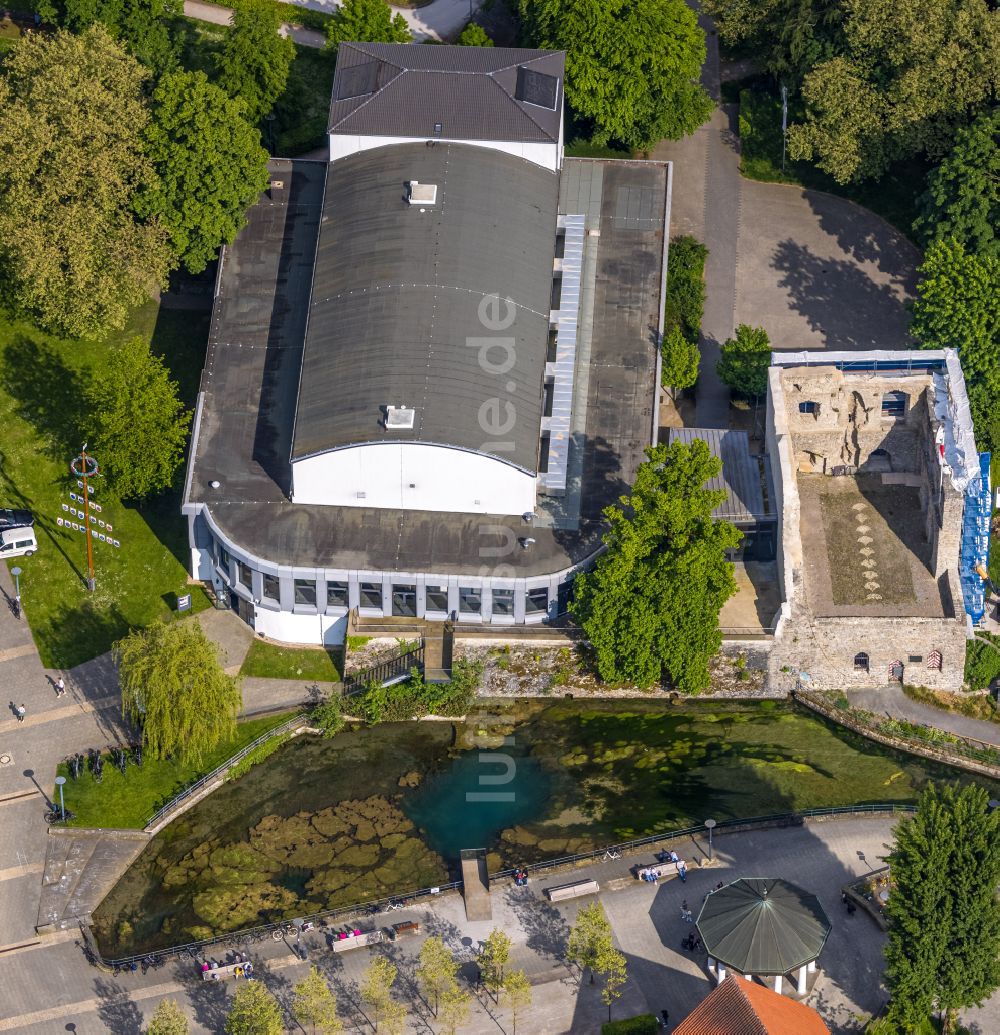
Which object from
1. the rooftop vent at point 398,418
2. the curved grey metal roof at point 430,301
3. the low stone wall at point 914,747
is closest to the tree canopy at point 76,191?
the curved grey metal roof at point 430,301

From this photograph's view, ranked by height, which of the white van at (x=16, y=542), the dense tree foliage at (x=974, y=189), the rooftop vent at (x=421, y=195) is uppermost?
the dense tree foliage at (x=974, y=189)

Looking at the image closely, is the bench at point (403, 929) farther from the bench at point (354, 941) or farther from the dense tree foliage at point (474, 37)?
the dense tree foliage at point (474, 37)

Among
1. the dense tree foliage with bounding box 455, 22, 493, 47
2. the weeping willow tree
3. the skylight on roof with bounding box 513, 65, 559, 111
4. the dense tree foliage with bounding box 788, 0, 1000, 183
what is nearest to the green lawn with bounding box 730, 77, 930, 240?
the dense tree foliage with bounding box 788, 0, 1000, 183

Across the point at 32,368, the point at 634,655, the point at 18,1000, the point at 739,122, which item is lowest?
the point at 18,1000

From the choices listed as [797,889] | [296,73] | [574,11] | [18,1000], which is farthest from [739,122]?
[18,1000]

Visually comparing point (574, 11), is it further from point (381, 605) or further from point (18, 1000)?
point (18, 1000)

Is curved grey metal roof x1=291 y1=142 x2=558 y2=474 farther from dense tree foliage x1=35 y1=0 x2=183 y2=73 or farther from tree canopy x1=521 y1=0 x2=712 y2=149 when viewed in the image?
dense tree foliage x1=35 y1=0 x2=183 y2=73
